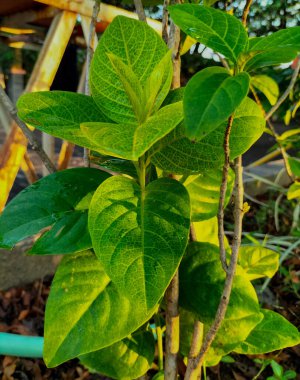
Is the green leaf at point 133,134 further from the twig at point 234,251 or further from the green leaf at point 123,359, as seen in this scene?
the green leaf at point 123,359

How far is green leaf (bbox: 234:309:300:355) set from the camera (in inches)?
24.3

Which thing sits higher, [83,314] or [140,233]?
[140,233]

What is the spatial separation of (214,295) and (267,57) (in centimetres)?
30

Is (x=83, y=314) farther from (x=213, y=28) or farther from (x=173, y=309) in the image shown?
(x=213, y=28)

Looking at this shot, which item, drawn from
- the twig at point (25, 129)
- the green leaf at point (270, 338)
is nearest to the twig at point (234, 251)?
the green leaf at point (270, 338)

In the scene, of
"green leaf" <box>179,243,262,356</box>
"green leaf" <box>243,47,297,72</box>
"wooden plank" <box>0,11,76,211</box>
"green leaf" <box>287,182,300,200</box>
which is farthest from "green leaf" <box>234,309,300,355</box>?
"wooden plank" <box>0,11,76,211</box>

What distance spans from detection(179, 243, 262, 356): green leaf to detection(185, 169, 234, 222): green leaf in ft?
0.14

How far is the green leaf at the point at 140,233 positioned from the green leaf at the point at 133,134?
0.29ft

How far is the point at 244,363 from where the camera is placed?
123cm

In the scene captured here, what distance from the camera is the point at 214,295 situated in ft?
1.76

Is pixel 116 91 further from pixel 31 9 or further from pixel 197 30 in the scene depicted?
pixel 31 9

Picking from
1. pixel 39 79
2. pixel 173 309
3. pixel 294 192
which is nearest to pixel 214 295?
pixel 173 309

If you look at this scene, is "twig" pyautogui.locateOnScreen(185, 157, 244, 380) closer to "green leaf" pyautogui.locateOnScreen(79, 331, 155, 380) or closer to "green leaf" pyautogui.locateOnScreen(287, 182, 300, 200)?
"green leaf" pyautogui.locateOnScreen(79, 331, 155, 380)

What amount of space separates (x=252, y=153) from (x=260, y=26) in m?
1.34
